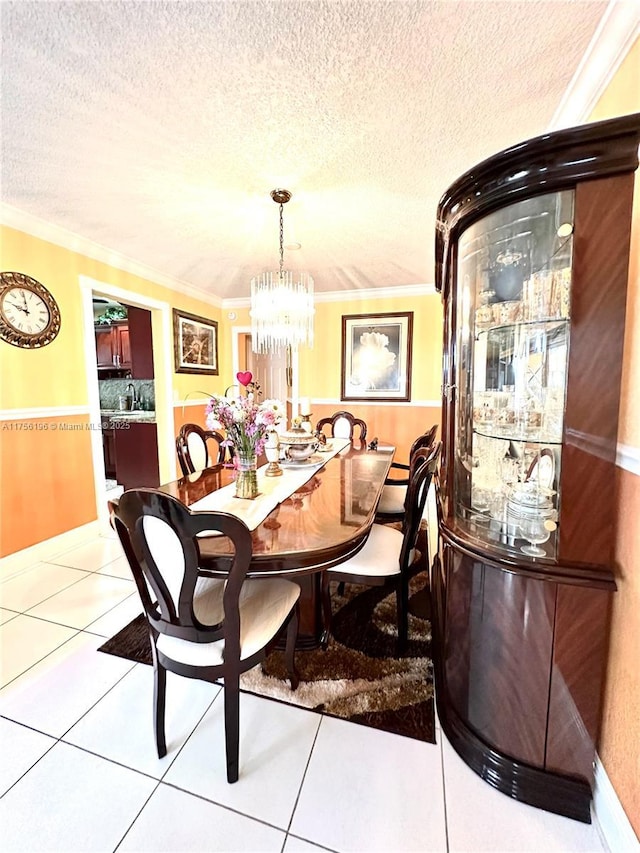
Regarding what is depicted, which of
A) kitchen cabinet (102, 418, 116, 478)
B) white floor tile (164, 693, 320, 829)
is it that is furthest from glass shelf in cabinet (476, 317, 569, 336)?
kitchen cabinet (102, 418, 116, 478)

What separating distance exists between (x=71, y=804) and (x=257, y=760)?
23.4 inches

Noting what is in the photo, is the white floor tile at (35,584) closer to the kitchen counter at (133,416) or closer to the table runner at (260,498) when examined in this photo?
the table runner at (260,498)

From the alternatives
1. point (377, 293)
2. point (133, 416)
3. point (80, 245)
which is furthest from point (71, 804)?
point (377, 293)

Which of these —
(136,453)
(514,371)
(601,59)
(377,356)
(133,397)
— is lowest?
(136,453)

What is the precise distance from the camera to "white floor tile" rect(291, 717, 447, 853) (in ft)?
3.58

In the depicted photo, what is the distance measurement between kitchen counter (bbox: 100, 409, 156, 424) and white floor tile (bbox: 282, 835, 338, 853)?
3.89 m

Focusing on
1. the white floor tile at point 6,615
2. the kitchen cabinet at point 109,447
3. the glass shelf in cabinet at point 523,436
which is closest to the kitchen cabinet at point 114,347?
the kitchen cabinet at point 109,447

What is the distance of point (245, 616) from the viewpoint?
137 cm

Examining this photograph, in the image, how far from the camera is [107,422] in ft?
15.0

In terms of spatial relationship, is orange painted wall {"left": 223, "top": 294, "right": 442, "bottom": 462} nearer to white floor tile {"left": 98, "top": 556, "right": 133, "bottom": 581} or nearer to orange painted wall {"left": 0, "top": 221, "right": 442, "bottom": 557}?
orange painted wall {"left": 0, "top": 221, "right": 442, "bottom": 557}

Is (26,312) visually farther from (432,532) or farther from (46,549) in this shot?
(432,532)

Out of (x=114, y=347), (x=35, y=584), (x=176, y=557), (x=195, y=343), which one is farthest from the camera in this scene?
(x=114, y=347)

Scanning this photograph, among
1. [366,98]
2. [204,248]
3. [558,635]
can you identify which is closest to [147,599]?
[558,635]

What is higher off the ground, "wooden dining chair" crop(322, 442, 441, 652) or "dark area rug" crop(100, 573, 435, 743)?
"wooden dining chair" crop(322, 442, 441, 652)
